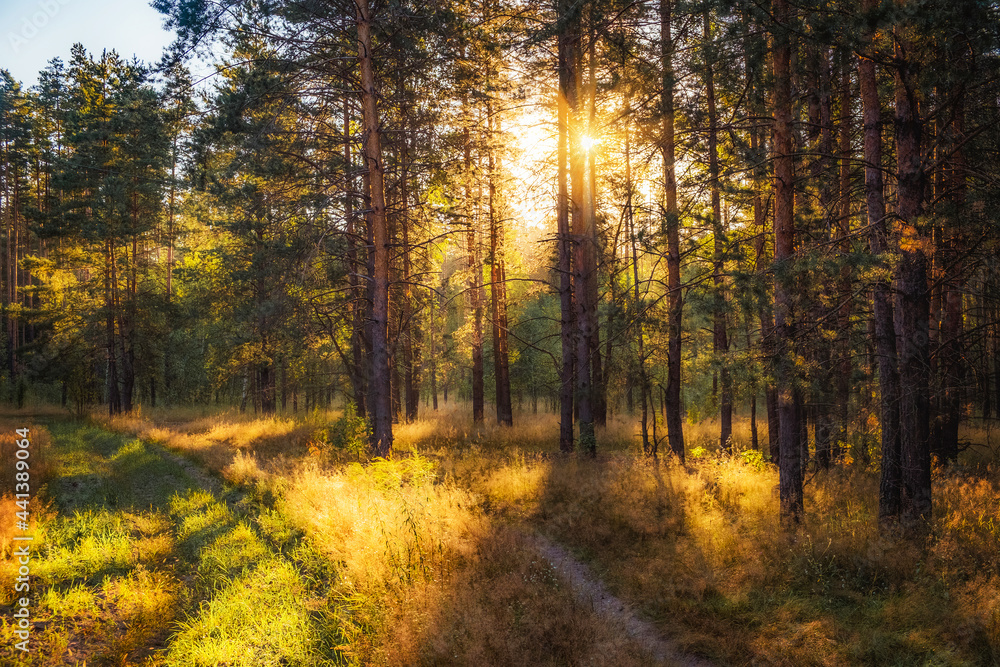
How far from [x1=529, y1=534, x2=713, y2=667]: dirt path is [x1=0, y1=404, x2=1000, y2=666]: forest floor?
0.10ft

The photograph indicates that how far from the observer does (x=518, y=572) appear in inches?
211

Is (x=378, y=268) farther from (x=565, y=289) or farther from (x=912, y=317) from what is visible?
(x=912, y=317)

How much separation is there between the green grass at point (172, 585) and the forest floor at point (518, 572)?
0.09 feet

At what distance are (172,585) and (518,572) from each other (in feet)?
14.3

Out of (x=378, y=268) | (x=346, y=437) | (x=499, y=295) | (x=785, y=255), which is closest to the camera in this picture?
(x=785, y=255)

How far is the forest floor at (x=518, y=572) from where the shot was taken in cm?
427

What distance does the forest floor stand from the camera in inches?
168

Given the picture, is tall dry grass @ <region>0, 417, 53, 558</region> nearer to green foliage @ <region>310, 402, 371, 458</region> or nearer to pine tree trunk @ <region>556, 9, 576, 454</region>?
green foliage @ <region>310, 402, 371, 458</region>

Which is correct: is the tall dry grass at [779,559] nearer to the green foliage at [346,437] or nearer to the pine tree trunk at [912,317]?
the pine tree trunk at [912,317]

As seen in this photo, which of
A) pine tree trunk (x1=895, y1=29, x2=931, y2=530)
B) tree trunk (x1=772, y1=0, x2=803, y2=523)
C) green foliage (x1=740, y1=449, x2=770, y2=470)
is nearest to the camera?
pine tree trunk (x1=895, y1=29, x2=931, y2=530)

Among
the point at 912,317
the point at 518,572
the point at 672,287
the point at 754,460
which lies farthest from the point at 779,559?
the point at 672,287

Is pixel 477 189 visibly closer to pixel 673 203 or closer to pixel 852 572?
pixel 673 203

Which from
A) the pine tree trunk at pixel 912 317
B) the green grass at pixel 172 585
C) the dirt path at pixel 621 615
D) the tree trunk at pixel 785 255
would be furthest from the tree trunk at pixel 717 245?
the green grass at pixel 172 585

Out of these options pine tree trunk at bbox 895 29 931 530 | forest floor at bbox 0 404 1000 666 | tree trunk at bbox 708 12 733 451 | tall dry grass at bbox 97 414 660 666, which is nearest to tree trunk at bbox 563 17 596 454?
forest floor at bbox 0 404 1000 666
